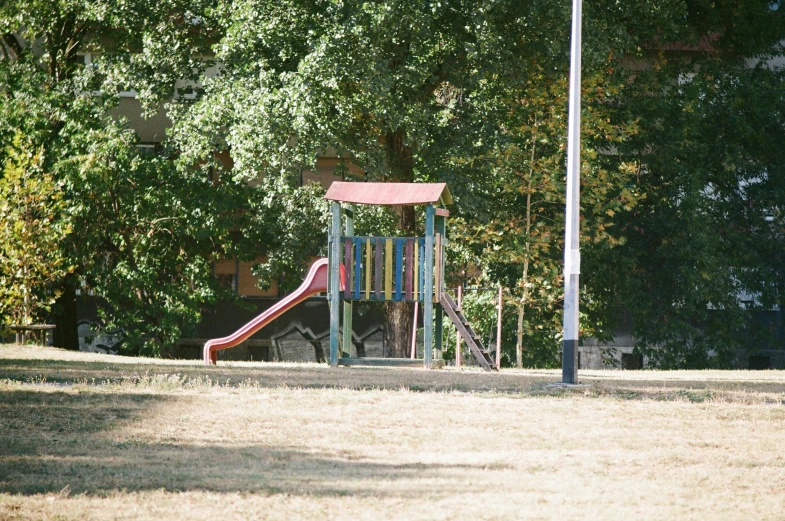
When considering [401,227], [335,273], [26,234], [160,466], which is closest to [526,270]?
[401,227]

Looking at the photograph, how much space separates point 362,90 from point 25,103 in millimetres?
9206

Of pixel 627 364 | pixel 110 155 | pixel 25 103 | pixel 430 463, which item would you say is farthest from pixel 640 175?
pixel 430 463

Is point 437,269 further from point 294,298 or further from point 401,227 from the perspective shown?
point 401,227

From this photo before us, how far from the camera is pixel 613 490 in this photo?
713cm

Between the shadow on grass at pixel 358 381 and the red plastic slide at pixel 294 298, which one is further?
the red plastic slide at pixel 294 298

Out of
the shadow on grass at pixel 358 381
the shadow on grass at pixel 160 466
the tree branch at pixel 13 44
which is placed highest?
the tree branch at pixel 13 44

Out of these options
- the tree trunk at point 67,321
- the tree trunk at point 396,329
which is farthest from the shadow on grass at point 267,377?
the tree trunk at point 67,321

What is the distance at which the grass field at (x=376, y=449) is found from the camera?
6547mm

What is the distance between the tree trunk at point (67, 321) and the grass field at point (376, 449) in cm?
1497

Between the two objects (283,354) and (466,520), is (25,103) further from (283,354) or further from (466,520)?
(466,520)

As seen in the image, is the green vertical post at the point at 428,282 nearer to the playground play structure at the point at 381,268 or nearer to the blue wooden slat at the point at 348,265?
the playground play structure at the point at 381,268

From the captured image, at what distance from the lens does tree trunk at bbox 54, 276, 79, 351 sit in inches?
1128

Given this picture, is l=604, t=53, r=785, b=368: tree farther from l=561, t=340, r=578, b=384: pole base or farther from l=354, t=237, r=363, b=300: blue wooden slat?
l=561, t=340, r=578, b=384: pole base

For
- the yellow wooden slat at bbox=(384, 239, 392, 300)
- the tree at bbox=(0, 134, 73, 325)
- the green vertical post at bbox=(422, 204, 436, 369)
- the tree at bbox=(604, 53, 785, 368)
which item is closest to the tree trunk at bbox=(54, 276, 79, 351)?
the tree at bbox=(0, 134, 73, 325)
